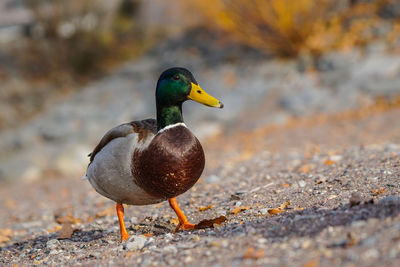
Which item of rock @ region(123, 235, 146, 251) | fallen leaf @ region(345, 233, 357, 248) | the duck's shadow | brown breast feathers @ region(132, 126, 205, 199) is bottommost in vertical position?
fallen leaf @ region(345, 233, 357, 248)

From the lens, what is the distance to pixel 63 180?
8.76m

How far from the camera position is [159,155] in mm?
3254

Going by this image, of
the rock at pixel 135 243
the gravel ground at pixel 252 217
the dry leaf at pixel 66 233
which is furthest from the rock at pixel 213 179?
the rock at pixel 135 243

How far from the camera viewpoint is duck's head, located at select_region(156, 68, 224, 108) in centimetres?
349

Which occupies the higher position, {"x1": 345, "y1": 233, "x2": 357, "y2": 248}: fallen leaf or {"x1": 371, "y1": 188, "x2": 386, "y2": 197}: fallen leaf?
{"x1": 371, "y1": 188, "x2": 386, "y2": 197}: fallen leaf

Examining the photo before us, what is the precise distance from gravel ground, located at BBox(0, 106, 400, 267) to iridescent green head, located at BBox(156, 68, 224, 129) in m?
0.76

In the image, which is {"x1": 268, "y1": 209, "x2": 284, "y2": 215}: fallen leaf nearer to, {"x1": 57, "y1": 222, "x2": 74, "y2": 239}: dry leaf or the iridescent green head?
the iridescent green head

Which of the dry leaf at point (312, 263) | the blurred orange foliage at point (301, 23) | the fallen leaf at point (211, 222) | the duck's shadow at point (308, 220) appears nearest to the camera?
the dry leaf at point (312, 263)

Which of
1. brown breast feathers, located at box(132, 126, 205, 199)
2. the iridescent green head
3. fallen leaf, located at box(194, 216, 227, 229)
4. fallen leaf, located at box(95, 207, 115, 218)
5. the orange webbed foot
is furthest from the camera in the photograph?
fallen leaf, located at box(95, 207, 115, 218)

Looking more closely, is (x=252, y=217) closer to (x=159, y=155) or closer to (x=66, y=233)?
(x=159, y=155)

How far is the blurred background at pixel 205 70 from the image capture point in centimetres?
960

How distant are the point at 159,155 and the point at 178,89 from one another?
0.51 metres

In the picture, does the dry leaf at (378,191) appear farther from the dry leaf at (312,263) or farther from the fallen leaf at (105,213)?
the fallen leaf at (105,213)

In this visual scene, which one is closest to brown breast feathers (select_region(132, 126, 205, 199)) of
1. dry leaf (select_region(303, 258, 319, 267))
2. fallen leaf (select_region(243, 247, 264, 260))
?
fallen leaf (select_region(243, 247, 264, 260))
